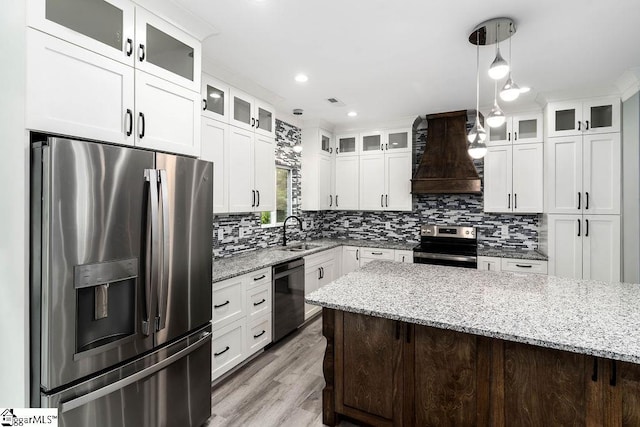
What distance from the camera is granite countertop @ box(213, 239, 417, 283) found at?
2.71 m

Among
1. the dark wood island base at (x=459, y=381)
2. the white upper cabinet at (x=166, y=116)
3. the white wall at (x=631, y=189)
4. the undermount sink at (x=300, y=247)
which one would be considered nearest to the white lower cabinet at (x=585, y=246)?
the white wall at (x=631, y=189)

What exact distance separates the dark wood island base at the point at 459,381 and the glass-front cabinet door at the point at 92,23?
1952mm

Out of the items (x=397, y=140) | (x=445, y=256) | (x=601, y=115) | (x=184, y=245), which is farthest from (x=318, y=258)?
(x=601, y=115)

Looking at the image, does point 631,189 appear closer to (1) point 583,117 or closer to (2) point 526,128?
(1) point 583,117

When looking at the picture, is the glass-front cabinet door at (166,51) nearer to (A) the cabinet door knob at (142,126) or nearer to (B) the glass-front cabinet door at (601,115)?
(A) the cabinet door knob at (142,126)

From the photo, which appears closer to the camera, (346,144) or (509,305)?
(509,305)

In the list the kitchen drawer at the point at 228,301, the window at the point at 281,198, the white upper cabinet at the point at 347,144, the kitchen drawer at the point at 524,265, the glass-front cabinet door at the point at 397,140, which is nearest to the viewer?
the kitchen drawer at the point at 228,301

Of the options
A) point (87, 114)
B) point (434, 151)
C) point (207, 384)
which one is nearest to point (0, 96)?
point (87, 114)

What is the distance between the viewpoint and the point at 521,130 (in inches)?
153

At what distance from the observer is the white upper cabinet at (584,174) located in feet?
10.8

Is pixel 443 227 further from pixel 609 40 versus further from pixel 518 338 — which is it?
pixel 518 338

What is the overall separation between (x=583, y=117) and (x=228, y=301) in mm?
4103

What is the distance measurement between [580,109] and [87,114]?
4437 millimetres

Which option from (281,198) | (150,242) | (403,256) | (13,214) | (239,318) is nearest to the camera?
(13,214)
